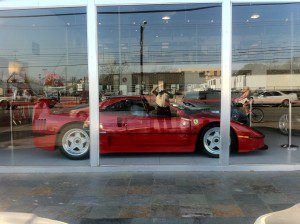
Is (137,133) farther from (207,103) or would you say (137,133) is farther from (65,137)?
(207,103)

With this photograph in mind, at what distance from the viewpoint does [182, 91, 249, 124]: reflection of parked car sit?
295 inches

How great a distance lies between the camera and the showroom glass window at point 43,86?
24.2ft

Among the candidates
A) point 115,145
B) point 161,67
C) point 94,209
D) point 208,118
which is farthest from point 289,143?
point 94,209

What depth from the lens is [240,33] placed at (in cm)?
962

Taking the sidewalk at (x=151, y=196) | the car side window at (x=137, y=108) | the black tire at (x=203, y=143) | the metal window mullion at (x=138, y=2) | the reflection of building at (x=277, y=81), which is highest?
the metal window mullion at (x=138, y=2)

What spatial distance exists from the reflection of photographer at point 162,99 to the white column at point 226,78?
1418 mm

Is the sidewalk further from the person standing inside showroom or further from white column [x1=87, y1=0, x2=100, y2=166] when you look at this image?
the person standing inside showroom

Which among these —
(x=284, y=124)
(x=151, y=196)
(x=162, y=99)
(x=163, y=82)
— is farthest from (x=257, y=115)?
(x=151, y=196)

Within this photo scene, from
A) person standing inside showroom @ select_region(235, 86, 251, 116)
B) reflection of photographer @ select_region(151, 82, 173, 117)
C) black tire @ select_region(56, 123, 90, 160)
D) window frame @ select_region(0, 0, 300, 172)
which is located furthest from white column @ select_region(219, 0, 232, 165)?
black tire @ select_region(56, 123, 90, 160)

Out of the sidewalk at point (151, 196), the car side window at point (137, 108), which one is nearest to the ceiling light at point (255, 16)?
the car side window at point (137, 108)

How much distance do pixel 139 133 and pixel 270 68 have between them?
19.1 ft

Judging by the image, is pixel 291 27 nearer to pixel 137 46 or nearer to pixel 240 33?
pixel 240 33

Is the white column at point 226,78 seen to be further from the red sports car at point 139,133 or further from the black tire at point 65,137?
the black tire at point 65,137

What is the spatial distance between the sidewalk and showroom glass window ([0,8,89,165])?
102 cm
